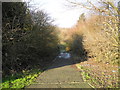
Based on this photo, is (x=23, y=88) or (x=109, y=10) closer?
(x=23, y=88)

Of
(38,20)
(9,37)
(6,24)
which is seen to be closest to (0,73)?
(9,37)

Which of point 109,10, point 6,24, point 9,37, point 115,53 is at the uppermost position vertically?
point 109,10

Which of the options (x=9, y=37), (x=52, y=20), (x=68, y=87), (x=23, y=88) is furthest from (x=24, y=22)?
(x=52, y=20)

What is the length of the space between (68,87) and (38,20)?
7.12 meters

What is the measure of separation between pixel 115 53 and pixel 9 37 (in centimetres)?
702

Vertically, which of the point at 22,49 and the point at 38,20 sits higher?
the point at 38,20

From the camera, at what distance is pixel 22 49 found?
256 inches

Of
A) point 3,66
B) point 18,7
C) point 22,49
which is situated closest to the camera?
point 3,66

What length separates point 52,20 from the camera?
11.6 m

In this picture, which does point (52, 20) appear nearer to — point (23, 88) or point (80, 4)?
point (80, 4)

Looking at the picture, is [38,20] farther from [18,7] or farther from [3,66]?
[3,66]

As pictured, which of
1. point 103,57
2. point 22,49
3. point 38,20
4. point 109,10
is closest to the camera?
point 109,10

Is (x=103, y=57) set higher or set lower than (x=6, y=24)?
lower

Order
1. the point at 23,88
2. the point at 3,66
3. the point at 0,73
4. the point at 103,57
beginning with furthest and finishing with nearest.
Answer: the point at 103,57
the point at 3,66
the point at 0,73
the point at 23,88
